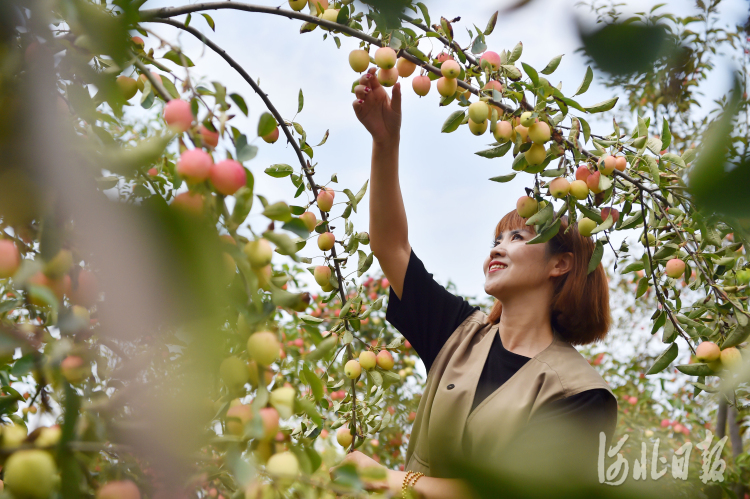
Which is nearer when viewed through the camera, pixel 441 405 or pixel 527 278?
pixel 441 405

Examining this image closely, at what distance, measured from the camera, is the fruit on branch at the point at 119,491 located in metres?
0.41

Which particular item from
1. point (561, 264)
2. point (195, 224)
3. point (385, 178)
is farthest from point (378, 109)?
point (195, 224)

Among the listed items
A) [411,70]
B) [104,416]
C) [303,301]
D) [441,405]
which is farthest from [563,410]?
[104,416]

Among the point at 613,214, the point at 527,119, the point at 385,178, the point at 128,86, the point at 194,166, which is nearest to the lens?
the point at 194,166

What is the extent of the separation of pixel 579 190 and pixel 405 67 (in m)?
0.44

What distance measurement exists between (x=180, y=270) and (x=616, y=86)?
166 mm

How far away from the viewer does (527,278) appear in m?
1.64

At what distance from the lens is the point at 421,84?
1.16 m

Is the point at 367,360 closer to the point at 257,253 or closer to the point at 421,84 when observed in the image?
the point at 421,84

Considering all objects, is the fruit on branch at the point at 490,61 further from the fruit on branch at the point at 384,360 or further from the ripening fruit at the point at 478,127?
the fruit on branch at the point at 384,360

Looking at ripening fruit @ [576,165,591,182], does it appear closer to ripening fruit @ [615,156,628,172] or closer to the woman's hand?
ripening fruit @ [615,156,628,172]

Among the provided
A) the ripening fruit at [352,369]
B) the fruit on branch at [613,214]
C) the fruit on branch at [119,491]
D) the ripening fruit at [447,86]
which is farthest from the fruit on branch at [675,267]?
the fruit on branch at [119,491]

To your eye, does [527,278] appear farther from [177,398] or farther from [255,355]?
[177,398]

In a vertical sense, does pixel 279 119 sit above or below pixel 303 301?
above
